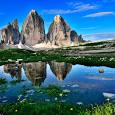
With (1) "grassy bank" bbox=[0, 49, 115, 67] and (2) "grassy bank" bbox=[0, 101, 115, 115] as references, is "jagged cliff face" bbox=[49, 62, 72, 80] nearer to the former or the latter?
(1) "grassy bank" bbox=[0, 49, 115, 67]

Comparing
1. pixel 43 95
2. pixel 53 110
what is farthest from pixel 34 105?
pixel 43 95

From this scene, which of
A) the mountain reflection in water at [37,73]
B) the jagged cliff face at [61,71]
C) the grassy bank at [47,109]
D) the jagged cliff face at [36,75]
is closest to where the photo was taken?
the grassy bank at [47,109]

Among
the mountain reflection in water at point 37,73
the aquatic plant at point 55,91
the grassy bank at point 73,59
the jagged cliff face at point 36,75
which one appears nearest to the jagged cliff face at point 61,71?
the mountain reflection in water at point 37,73

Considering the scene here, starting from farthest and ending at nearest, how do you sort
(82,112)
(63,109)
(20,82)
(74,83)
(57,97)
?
(20,82), (74,83), (57,97), (63,109), (82,112)

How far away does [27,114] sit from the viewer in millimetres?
16047

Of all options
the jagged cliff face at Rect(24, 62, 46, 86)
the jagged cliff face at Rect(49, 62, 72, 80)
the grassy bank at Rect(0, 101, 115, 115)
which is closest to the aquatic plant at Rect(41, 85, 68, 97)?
the jagged cliff face at Rect(24, 62, 46, 86)

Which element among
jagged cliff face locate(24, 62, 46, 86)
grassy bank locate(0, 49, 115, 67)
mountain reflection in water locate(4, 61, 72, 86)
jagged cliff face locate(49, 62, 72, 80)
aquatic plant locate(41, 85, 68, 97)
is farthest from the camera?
grassy bank locate(0, 49, 115, 67)

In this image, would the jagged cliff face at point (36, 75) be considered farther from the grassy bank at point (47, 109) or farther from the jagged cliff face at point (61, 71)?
the grassy bank at point (47, 109)

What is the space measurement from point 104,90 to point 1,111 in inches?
368

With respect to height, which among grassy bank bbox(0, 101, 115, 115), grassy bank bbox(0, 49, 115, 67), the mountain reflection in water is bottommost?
grassy bank bbox(0, 101, 115, 115)

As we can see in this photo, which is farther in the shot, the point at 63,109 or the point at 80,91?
the point at 80,91

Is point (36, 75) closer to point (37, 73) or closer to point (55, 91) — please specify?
point (37, 73)

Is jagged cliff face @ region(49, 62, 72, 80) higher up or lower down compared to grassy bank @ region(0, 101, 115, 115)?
higher up

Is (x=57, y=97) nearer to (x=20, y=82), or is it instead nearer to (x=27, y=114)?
(x=27, y=114)
